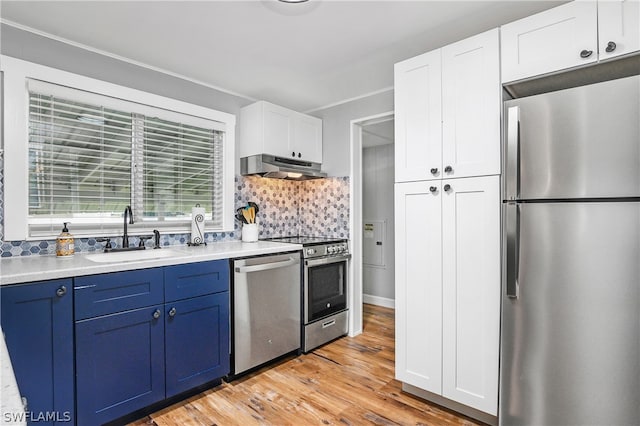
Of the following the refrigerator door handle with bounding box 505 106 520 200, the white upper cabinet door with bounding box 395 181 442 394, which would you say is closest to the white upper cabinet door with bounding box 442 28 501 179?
the refrigerator door handle with bounding box 505 106 520 200

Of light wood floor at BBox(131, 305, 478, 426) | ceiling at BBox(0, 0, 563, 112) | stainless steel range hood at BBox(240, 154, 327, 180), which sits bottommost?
light wood floor at BBox(131, 305, 478, 426)

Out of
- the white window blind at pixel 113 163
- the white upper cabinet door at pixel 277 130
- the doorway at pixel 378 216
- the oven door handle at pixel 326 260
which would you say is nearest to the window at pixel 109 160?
the white window blind at pixel 113 163

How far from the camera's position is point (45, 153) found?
2180mm

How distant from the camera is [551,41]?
167 centimetres

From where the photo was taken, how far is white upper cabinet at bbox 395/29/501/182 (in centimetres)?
187

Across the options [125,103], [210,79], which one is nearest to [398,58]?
[210,79]

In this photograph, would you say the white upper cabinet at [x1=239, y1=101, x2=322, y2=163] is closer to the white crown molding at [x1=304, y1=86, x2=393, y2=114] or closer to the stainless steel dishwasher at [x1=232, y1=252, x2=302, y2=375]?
the white crown molding at [x1=304, y1=86, x2=393, y2=114]

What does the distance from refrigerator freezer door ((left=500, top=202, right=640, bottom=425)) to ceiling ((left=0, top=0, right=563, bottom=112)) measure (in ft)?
4.20

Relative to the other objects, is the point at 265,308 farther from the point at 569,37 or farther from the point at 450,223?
the point at 569,37

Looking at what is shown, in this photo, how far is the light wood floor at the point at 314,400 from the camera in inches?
77.6

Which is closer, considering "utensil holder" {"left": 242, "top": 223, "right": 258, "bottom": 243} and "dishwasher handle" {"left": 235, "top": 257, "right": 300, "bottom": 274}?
"dishwasher handle" {"left": 235, "top": 257, "right": 300, "bottom": 274}

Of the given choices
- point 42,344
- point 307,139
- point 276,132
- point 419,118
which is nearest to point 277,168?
point 276,132

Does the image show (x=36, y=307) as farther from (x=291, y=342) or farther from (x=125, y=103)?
(x=291, y=342)

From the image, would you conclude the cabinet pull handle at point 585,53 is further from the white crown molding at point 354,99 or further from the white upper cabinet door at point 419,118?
the white crown molding at point 354,99
